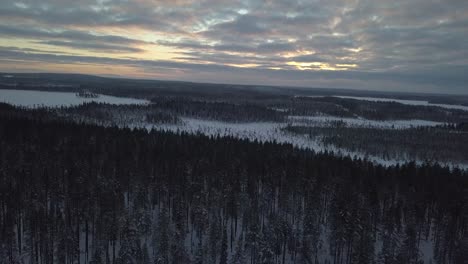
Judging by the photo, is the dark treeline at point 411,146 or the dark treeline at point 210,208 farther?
the dark treeline at point 411,146

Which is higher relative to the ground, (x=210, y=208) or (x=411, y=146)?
(x=411, y=146)

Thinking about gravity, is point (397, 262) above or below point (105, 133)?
below

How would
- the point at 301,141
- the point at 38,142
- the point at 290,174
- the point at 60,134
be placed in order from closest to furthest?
the point at 290,174 < the point at 38,142 < the point at 60,134 < the point at 301,141

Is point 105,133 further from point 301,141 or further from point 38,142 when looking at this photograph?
point 301,141

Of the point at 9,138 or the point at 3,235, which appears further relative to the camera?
the point at 9,138

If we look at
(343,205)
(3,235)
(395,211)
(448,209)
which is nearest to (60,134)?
(3,235)

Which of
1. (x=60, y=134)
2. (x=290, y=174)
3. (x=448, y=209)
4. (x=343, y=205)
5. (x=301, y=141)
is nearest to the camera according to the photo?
(x=343, y=205)

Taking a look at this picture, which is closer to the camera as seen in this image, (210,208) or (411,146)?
(210,208)

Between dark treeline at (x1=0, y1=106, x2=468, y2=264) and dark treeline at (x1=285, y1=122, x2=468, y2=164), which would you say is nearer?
dark treeline at (x1=0, y1=106, x2=468, y2=264)
